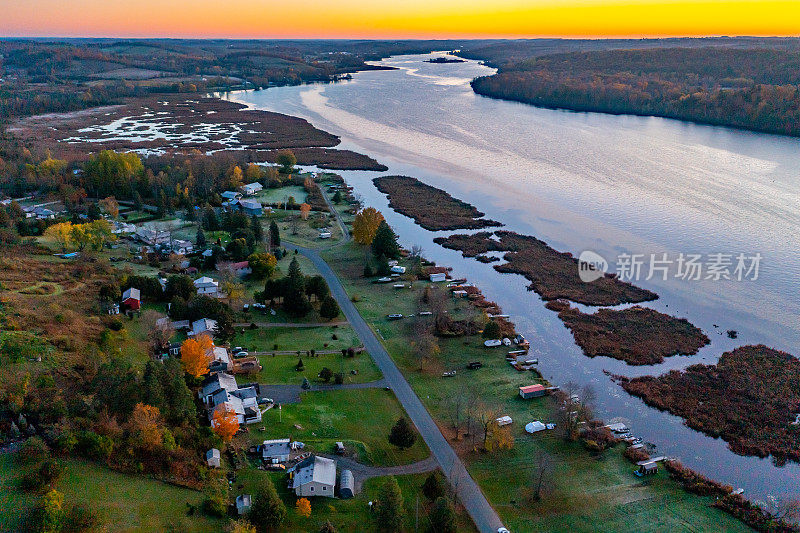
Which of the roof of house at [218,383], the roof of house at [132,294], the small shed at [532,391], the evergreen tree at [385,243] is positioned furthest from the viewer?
the evergreen tree at [385,243]

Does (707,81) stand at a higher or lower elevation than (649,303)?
higher

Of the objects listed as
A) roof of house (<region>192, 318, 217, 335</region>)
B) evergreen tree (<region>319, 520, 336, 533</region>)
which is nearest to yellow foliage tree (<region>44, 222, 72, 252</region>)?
roof of house (<region>192, 318, 217, 335</region>)

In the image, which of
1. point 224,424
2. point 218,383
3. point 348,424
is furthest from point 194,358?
point 348,424

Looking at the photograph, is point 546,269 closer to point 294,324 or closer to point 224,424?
point 294,324

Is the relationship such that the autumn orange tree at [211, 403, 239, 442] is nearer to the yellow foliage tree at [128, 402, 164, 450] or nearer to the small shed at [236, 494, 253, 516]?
the yellow foliage tree at [128, 402, 164, 450]

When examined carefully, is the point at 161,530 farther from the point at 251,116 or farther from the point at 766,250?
the point at 251,116

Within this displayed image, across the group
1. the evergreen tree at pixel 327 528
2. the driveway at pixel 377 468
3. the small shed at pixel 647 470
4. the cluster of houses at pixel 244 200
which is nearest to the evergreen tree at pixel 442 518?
the driveway at pixel 377 468

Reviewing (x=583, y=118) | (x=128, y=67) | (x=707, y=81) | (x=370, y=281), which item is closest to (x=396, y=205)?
(x=370, y=281)

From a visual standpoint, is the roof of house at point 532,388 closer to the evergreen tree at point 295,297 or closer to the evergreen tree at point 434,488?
the evergreen tree at point 434,488
